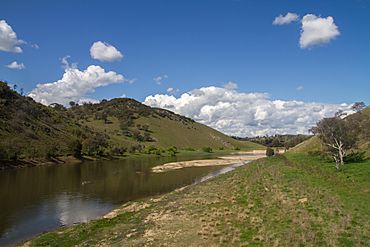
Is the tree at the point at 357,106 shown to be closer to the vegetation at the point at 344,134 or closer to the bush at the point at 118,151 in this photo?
the vegetation at the point at 344,134

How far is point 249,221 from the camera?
24953 millimetres

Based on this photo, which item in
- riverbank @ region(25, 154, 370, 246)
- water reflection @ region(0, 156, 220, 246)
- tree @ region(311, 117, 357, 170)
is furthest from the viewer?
tree @ region(311, 117, 357, 170)

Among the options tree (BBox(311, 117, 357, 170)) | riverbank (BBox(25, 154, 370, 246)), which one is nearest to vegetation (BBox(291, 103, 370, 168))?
tree (BBox(311, 117, 357, 170))

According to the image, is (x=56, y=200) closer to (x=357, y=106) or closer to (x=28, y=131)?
(x=357, y=106)

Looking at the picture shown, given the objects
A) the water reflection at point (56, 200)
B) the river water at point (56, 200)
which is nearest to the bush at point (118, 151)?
the water reflection at point (56, 200)

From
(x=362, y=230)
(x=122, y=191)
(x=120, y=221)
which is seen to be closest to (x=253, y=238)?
(x=362, y=230)

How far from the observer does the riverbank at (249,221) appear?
781 inches

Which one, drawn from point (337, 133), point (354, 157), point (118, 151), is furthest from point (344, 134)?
point (118, 151)

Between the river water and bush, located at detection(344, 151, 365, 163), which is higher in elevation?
bush, located at detection(344, 151, 365, 163)

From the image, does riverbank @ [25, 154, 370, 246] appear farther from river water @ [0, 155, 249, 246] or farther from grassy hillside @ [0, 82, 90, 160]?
grassy hillside @ [0, 82, 90, 160]

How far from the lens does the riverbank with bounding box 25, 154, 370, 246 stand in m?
19.8

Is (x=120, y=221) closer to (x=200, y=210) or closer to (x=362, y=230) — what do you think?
(x=200, y=210)

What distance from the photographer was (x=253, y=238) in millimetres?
20328

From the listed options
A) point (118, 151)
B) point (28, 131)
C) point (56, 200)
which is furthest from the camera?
point (118, 151)
